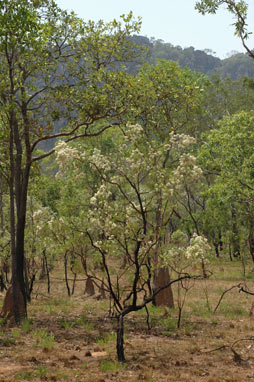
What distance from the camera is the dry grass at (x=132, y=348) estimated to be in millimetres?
8461

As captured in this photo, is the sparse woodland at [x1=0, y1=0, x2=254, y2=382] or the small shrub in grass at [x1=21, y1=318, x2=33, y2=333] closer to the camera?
the sparse woodland at [x1=0, y1=0, x2=254, y2=382]

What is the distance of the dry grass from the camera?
846 cm

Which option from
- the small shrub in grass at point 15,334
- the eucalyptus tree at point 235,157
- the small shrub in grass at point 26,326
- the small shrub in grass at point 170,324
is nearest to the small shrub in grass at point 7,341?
the small shrub in grass at point 15,334

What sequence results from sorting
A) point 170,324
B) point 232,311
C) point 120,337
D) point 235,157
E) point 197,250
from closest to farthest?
1. point 120,337
2. point 197,250
3. point 170,324
4. point 232,311
5. point 235,157

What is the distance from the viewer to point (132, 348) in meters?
10.7

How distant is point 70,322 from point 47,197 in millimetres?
26386

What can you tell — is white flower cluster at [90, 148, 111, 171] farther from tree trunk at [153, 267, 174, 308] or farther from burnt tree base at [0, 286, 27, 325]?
tree trunk at [153, 267, 174, 308]

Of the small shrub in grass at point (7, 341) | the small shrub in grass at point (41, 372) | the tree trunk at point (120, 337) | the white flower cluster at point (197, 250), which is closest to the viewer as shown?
the small shrub in grass at point (41, 372)

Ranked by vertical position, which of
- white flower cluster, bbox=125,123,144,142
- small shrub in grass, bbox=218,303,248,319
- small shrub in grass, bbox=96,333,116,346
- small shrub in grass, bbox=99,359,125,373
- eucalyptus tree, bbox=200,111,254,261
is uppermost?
eucalyptus tree, bbox=200,111,254,261

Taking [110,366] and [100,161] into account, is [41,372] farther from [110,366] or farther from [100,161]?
[100,161]

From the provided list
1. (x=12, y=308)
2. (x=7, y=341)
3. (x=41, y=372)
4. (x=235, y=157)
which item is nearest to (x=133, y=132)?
(x=41, y=372)

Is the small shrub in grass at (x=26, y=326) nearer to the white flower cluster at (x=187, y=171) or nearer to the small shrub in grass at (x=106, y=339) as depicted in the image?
the small shrub in grass at (x=106, y=339)

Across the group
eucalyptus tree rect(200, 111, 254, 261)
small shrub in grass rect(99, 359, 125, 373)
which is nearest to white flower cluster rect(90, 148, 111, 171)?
small shrub in grass rect(99, 359, 125, 373)

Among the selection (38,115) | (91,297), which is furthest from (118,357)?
(91,297)
